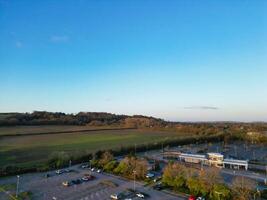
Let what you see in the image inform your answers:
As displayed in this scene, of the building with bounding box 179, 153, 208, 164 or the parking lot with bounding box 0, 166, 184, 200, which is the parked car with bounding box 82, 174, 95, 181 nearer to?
the parking lot with bounding box 0, 166, 184, 200

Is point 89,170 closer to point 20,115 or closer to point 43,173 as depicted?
point 43,173

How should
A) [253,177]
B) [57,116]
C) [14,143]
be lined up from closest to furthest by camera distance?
[253,177] → [14,143] → [57,116]

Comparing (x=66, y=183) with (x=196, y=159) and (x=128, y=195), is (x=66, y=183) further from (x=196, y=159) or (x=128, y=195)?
(x=196, y=159)

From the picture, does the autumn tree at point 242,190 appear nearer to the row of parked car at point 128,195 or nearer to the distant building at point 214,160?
the row of parked car at point 128,195

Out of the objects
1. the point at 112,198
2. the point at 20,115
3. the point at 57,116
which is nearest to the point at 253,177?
the point at 112,198

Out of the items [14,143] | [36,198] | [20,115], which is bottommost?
[36,198]

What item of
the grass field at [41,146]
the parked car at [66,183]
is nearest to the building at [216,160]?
the grass field at [41,146]

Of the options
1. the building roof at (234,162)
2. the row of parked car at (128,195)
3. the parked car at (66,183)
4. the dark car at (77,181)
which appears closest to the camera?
the row of parked car at (128,195)

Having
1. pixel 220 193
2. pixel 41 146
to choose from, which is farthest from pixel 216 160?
pixel 41 146

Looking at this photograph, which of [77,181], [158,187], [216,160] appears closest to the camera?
[158,187]
